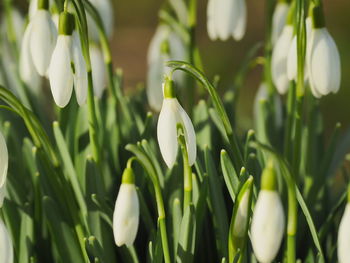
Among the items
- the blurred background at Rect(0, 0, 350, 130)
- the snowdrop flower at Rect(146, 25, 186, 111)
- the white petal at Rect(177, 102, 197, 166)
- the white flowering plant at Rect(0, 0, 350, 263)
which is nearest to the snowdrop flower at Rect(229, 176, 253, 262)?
the white flowering plant at Rect(0, 0, 350, 263)

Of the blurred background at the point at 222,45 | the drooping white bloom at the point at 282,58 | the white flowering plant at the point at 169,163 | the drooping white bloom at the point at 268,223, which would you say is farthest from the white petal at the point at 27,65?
the blurred background at the point at 222,45

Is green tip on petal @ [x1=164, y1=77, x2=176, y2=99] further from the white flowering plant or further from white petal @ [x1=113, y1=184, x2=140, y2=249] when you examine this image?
white petal @ [x1=113, y1=184, x2=140, y2=249]

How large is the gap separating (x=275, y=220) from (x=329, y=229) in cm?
54

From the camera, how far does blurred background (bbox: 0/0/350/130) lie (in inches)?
171

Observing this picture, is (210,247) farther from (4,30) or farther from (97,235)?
(4,30)

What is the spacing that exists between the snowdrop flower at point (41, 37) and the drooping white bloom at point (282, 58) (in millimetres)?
506

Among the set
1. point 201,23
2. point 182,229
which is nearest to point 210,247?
point 182,229

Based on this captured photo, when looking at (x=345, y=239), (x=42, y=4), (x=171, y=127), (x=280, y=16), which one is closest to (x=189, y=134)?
(x=171, y=127)

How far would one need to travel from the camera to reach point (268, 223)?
3.31ft

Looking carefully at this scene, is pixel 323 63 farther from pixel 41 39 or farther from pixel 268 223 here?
pixel 41 39

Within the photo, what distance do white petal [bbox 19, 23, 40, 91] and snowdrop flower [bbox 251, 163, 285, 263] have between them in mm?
630

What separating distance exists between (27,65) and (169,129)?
23.7 inches

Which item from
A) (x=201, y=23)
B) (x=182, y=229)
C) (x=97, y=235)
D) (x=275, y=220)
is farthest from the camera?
(x=201, y=23)

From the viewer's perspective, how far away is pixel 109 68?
5.27 ft
